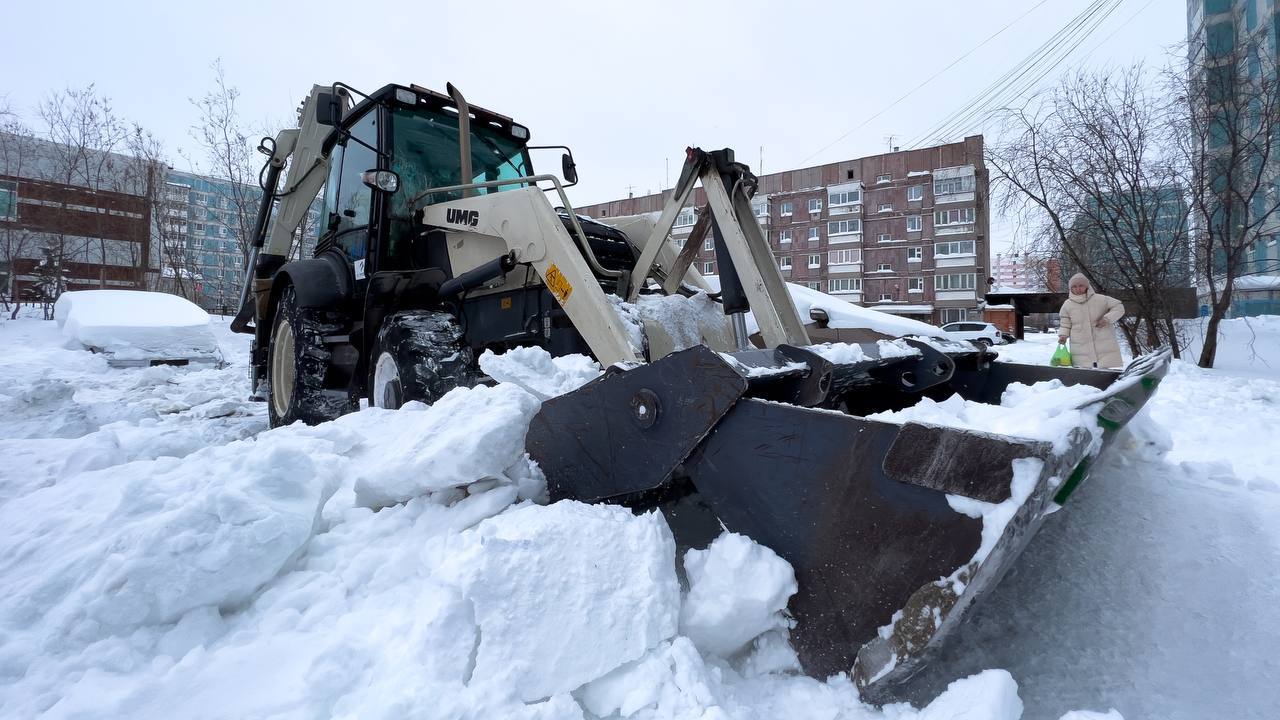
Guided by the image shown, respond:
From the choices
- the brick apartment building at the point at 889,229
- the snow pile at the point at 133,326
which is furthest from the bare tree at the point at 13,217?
the brick apartment building at the point at 889,229

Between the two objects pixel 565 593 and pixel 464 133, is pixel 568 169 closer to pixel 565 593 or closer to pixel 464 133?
pixel 464 133

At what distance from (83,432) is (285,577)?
440cm

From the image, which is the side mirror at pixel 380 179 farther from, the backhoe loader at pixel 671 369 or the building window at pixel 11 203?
the building window at pixel 11 203

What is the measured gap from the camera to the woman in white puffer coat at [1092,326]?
578 cm

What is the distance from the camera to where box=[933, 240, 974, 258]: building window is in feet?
116

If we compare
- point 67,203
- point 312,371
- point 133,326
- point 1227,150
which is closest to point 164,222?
point 67,203

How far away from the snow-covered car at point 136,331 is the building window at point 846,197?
36.5 m

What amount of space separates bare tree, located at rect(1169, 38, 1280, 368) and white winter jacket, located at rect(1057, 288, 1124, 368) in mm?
6035

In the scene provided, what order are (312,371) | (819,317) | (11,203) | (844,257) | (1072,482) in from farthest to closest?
(844,257)
(11,203)
(819,317)
(312,371)
(1072,482)

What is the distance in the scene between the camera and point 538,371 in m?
2.32

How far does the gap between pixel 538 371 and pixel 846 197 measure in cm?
4090

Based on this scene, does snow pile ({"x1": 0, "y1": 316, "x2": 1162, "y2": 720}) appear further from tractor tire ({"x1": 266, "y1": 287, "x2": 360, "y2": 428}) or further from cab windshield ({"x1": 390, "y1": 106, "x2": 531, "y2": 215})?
cab windshield ({"x1": 390, "y1": 106, "x2": 531, "y2": 215})

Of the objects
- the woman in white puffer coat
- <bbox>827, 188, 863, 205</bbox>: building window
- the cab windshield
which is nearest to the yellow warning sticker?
the cab windshield

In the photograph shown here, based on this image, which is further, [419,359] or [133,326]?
[133,326]
